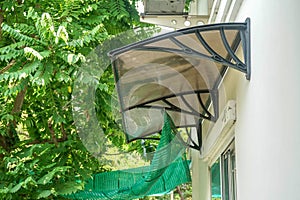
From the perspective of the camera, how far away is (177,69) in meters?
3.18

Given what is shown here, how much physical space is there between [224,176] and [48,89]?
2.28 metres

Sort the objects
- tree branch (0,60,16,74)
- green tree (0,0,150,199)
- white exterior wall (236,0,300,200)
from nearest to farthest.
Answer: white exterior wall (236,0,300,200) → green tree (0,0,150,199) → tree branch (0,60,16,74)

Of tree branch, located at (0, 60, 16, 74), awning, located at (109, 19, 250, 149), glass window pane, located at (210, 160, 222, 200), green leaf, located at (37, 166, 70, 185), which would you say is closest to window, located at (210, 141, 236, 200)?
glass window pane, located at (210, 160, 222, 200)

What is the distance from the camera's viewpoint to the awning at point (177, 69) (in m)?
2.32

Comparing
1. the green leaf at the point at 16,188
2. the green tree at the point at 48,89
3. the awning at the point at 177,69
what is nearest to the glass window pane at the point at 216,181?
the awning at the point at 177,69

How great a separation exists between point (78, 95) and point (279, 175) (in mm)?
3697

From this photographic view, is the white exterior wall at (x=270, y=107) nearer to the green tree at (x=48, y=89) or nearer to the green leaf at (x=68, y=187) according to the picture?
the green tree at (x=48, y=89)

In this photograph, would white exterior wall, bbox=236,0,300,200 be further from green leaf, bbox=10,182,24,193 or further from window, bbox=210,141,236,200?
green leaf, bbox=10,182,24,193

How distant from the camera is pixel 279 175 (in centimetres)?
168

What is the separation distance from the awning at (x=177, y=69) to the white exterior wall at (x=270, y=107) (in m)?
0.15

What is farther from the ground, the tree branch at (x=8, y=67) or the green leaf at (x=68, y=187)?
the tree branch at (x=8, y=67)

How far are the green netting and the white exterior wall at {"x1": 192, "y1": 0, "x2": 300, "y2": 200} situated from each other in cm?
164

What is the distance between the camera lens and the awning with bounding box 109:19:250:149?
7.63 ft

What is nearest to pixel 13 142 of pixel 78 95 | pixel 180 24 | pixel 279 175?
pixel 78 95
